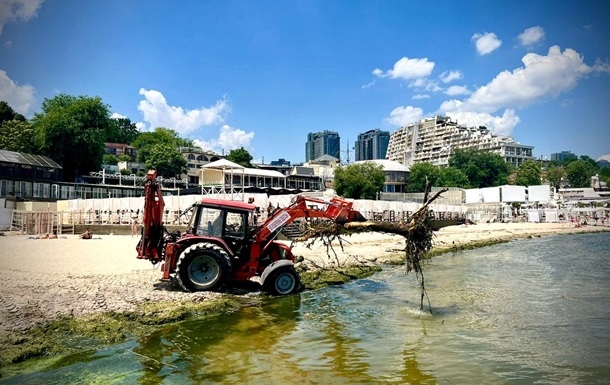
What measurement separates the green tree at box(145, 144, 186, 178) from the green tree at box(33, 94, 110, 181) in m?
11.0

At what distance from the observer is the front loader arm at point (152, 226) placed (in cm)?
1130

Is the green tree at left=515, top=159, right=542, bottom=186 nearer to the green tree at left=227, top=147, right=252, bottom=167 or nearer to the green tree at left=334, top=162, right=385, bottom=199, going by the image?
the green tree at left=334, top=162, right=385, bottom=199

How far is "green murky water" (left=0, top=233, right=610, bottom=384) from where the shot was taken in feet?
21.2

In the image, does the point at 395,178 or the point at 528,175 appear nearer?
the point at 395,178

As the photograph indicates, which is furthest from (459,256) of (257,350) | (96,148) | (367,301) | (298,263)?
(96,148)

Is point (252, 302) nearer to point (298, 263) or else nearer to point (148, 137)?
point (298, 263)

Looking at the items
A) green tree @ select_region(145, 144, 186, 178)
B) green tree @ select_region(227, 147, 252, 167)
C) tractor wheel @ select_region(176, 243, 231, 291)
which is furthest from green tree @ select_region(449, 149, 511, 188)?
tractor wheel @ select_region(176, 243, 231, 291)

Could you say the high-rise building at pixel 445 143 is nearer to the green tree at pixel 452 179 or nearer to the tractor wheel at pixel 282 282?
the green tree at pixel 452 179

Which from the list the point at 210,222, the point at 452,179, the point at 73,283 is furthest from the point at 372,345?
the point at 452,179

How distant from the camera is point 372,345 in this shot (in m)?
7.93

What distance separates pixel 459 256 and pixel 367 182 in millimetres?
45003

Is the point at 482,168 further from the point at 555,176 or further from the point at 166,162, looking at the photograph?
the point at 166,162

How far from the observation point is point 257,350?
7.59m

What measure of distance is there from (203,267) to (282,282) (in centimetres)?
222
